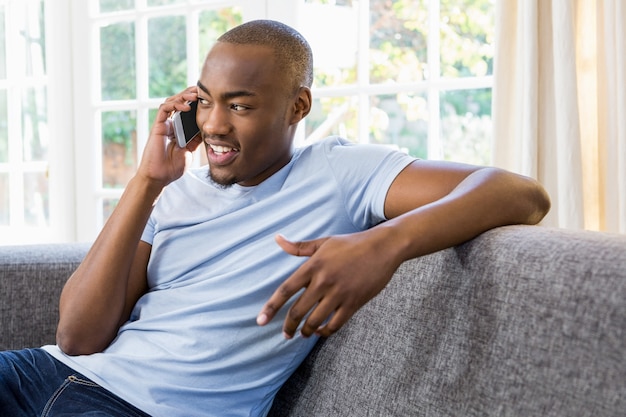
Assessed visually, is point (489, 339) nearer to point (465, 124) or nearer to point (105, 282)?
point (105, 282)

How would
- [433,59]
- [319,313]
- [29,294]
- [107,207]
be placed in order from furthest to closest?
1. [107,207]
2. [433,59]
3. [29,294]
4. [319,313]

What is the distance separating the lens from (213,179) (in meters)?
1.48

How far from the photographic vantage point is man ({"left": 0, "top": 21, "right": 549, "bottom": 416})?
4.44 ft

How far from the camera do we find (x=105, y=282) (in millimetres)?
1479

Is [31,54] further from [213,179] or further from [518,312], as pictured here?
[518,312]

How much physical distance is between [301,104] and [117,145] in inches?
90.2

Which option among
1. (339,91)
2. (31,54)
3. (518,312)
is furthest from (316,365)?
(31,54)

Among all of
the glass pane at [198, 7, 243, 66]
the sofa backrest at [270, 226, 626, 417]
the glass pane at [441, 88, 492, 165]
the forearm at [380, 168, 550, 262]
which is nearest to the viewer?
the sofa backrest at [270, 226, 626, 417]

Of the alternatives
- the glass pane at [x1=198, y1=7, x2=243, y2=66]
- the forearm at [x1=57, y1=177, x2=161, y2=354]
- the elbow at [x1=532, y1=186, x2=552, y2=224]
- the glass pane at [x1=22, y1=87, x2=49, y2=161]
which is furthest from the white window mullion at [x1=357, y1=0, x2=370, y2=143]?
the glass pane at [x1=22, y1=87, x2=49, y2=161]

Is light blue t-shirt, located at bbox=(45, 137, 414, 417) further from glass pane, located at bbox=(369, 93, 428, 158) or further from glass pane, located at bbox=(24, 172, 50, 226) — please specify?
glass pane, located at bbox=(24, 172, 50, 226)

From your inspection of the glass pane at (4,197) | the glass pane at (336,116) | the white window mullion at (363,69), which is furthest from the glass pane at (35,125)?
the white window mullion at (363,69)

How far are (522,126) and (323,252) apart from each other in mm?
1113

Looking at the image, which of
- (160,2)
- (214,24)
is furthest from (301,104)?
(160,2)

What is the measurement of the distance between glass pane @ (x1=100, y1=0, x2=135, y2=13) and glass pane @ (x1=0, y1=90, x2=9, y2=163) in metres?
0.71
